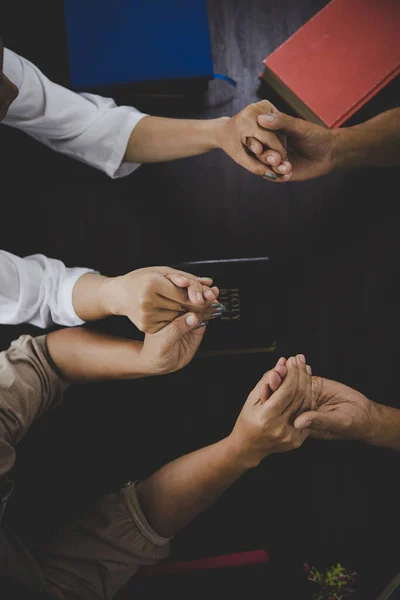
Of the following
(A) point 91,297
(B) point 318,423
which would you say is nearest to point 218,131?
(A) point 91,297

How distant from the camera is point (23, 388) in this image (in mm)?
1121

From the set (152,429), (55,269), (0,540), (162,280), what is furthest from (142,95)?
(0,540)

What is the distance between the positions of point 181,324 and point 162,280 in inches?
4.6

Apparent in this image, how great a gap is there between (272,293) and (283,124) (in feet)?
1.54

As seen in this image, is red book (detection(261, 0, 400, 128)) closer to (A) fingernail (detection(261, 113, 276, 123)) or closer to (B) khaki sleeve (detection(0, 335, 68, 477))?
(A) fingernail (detection(261, 113, 276, 123))

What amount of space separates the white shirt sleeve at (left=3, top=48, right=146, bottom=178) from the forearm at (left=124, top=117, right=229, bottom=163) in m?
0.03

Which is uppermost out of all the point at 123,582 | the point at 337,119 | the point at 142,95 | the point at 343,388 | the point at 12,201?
the point at 142,95

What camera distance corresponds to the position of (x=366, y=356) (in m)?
1.43

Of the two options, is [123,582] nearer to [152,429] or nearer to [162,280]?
[152,429]

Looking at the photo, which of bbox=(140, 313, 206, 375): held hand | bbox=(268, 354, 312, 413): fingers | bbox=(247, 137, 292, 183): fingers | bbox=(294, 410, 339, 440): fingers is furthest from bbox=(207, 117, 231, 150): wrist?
bbox=(294, 410, 339, 440): fingers

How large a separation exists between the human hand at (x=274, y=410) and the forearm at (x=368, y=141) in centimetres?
61

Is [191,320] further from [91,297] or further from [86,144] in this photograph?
[86,144]

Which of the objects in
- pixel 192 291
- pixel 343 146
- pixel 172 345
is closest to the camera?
pixel 192 291

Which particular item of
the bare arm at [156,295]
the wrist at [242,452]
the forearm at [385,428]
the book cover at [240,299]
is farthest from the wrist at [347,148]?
the wrist at [242,452]
